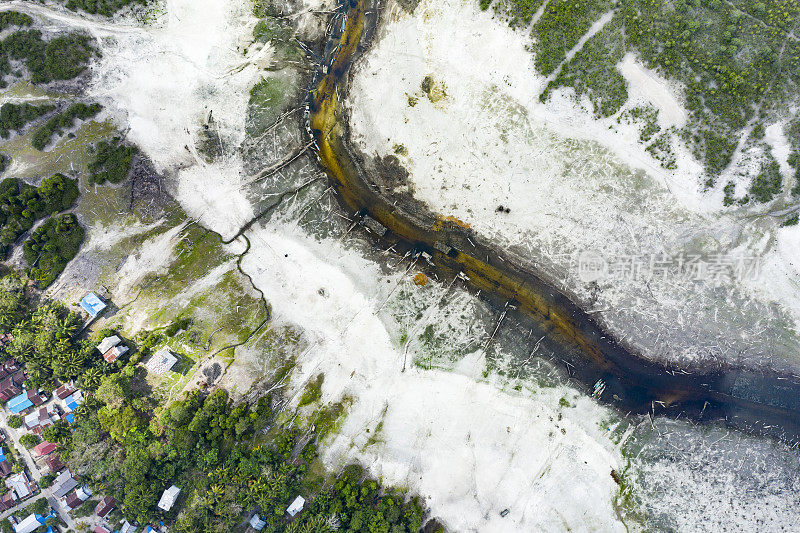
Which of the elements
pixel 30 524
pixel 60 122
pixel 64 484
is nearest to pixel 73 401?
pixel 64 484

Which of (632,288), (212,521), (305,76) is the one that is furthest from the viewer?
(305,76)

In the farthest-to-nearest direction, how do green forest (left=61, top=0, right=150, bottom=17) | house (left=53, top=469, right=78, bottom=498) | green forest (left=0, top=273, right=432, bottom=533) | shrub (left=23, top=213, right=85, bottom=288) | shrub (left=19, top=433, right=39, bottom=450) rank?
green forest (left=61, top=0, right=150, bottom=17) < shrub (left=23, top=213, right=85, bottom=288) < shrub (left=19, top=433, right=39, bottom=450) < house (left=53, top=469, right=78, bottom=498) < green forest (left=0, top=273, right=432, bottom=533)

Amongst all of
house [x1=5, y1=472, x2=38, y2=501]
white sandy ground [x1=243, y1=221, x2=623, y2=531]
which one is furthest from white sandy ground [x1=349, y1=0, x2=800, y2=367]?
house [x1=5, y1=472, x2=38, y2=501]

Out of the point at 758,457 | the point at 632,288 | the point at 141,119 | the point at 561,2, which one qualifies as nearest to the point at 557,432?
the point at 632,288

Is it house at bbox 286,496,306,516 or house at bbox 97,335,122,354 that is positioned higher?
house at bbox 97,335,122,354

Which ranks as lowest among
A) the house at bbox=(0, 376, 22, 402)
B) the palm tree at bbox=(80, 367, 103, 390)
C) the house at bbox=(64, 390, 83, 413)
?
the house at bbox=(0, 376, 22, 402)

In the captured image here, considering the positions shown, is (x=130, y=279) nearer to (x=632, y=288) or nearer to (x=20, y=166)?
(x=20, y=166)

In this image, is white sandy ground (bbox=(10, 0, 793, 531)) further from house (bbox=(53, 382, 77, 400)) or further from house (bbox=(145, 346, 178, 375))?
house (bbox=(53, 382, 77, 400))
